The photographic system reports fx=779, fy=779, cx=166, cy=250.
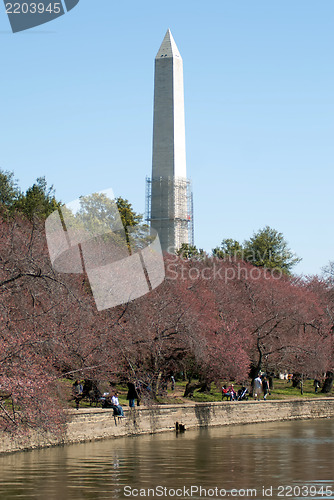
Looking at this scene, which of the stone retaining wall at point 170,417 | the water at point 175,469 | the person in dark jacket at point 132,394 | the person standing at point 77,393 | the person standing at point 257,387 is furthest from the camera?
the person standing at point 257,387

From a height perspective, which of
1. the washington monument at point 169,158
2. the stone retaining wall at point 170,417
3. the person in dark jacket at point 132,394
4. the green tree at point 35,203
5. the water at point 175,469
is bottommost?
the water at point 175,469

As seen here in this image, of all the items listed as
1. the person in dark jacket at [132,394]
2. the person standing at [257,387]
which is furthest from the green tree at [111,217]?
the person in dark jacket at [132,394]

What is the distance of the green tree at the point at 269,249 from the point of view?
281 feet

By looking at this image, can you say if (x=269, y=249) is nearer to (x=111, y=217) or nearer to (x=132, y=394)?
(x=111, y=217)

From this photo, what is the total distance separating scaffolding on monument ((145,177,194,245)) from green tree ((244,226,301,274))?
722cm

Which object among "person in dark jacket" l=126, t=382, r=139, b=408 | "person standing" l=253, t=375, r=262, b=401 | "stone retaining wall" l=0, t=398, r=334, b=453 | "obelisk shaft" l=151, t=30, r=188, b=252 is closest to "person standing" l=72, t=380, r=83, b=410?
"stone retaining wall" l=0, t=398, r=334, b=453

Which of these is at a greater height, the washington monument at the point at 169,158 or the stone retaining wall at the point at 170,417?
the washington monument at the point at 169,158

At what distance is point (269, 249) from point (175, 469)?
67.1 metres

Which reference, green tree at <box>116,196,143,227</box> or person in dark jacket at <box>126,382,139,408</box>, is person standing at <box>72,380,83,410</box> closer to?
person in dark jacket at <box>126,382,139,408</box>

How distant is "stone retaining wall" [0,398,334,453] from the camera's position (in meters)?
28.0

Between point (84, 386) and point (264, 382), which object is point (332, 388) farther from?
point (84, 386)

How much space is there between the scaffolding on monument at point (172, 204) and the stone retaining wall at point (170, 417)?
39.0m

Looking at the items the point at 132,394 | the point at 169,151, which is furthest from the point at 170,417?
the point at 169,151

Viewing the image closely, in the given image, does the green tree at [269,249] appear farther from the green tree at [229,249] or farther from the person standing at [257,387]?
the person standing at [257,387]
